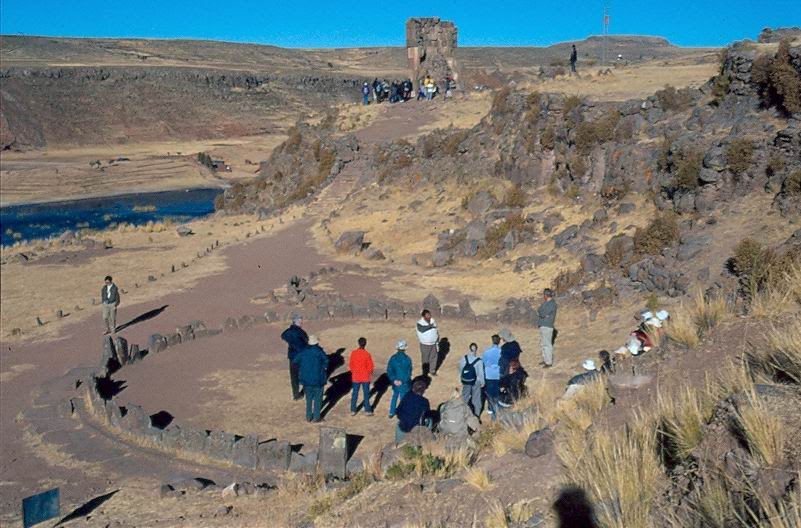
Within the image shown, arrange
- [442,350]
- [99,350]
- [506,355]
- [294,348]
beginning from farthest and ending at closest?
[99,350] → [442,350] → [294,348] → [506,355]

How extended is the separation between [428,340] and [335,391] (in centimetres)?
187

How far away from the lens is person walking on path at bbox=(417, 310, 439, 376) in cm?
1459

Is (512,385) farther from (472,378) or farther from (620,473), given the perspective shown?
(620,473)

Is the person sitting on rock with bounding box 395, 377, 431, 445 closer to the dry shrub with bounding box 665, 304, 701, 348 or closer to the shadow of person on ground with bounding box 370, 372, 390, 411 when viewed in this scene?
the shadow of person on ground with bounding box 370, 372, 390, 411

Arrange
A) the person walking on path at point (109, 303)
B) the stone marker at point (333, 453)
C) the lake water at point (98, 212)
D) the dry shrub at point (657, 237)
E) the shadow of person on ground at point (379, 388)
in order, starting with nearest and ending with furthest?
the stone marker at point (333, 453), the shadow of person on ground at point (379, 388), the person walking on path at point (109, 303), the dry shrub at point (657, 237), the lake water at point (98, 212)

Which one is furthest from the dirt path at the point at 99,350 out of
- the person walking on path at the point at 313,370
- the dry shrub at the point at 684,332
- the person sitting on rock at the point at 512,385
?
the dry shrub at the point at 684,332

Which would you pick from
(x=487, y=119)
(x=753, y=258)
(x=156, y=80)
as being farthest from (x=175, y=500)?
(x=156, y=80)

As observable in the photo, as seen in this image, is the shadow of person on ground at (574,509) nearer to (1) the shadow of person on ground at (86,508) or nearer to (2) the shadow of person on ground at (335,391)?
(1) the shadow of person on ground at (86,508)

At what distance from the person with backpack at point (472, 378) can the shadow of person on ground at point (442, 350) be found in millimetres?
3050

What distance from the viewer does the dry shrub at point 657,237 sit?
1961 centimetres

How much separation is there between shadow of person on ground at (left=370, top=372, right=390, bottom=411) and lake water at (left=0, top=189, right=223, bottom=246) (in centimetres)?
3043

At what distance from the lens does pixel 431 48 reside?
4856 centimetres

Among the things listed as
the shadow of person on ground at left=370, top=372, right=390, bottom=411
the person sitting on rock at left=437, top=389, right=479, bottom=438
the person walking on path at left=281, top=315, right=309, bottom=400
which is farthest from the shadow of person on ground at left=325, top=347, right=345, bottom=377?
the person sitting on rock at left=437, top=389, right=479, bottom=438

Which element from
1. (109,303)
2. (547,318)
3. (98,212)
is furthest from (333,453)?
(98,212)
